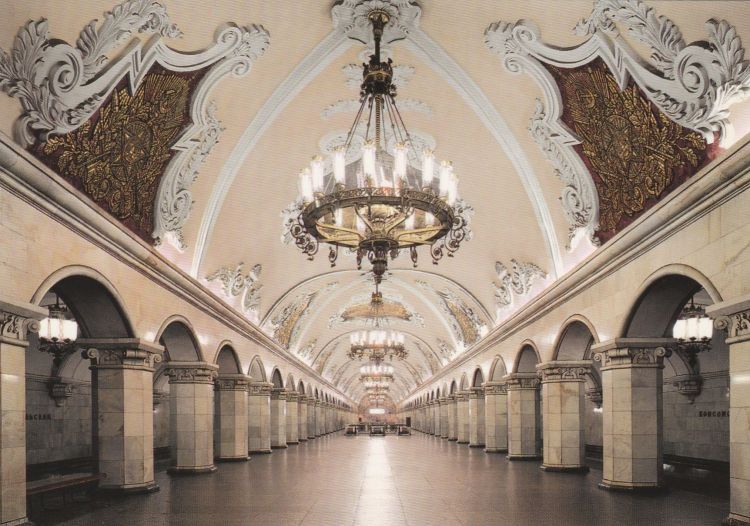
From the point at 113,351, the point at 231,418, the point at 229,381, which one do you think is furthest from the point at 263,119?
the point at 231,418

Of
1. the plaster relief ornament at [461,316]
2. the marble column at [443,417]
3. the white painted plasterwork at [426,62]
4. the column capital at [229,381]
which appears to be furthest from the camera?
the marble column at [443,417]

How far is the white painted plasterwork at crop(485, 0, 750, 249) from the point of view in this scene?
6812mm

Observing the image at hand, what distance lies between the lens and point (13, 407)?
666 centimetres

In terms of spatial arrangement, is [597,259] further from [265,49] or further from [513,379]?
[513,379]

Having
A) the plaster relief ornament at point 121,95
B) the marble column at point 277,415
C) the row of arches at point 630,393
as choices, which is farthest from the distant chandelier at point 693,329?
the marble column at point 277,415

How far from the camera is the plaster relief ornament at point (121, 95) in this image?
6875mm

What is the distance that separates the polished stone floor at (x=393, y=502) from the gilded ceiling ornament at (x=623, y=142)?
3935mm

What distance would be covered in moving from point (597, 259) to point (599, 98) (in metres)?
2.94

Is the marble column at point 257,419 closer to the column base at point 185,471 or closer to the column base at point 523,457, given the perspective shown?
the column base at point 185,471

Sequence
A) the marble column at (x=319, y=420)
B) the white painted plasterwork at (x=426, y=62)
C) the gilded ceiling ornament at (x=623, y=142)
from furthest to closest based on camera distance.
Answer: the marble column at (x=319, y=420) < the white painted plasterwork at (x=426, y=62) < the gilded ceiling ornament at (x=623, y=142)

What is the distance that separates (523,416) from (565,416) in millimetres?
3625

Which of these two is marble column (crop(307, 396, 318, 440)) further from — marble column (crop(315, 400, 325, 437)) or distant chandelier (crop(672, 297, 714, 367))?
distant chandelier (crop(672, 297, 714, 367))

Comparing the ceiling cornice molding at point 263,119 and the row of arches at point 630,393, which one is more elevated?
the ceiling cornice molding at point 263,119

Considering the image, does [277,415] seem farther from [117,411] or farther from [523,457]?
[117,411]
